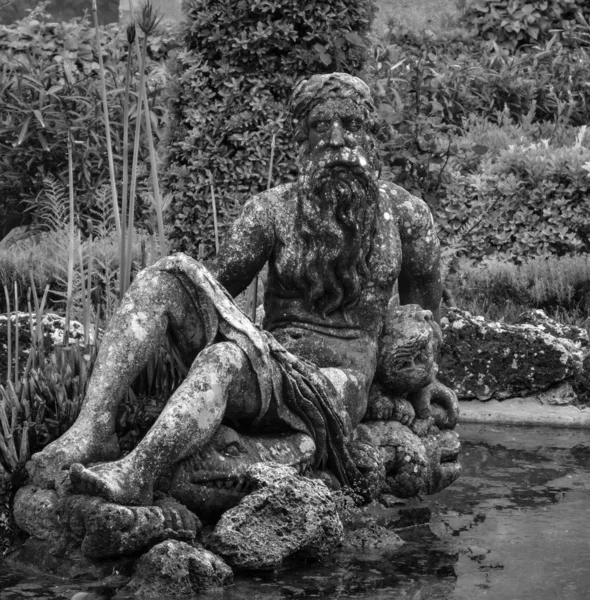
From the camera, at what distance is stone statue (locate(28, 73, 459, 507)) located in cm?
441

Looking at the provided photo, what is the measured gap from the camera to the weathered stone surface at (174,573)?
3998 millimetres

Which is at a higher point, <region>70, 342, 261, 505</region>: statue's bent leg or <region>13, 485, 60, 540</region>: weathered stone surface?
<region>70, 342, 261, 505</region>: statue's bent leg

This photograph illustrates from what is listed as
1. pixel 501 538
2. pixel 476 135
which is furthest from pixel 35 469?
pixel 476 135

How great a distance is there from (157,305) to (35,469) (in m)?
0.76

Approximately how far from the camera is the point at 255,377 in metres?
4.59

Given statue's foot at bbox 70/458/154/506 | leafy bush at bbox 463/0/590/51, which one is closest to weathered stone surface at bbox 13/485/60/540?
statue's foot at bbox 70/458/154/506

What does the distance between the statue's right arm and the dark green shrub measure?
2906 millimetres

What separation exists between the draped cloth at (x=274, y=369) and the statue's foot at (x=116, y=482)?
2.03 ft

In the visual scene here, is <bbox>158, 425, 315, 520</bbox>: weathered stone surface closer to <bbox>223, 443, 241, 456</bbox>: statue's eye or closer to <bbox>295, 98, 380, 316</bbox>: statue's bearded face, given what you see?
<bbox>223, 443, 241, 456</bbox>: statue's eye

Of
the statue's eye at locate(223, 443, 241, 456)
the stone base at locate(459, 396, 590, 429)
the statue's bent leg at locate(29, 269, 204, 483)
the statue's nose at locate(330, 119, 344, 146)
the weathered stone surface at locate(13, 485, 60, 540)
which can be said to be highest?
the statue's nose at locate(330, 119, 344, 146)

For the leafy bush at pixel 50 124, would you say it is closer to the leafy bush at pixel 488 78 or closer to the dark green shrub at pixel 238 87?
the leafy bush at pixel 488 78

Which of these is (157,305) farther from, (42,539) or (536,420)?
(536,420)

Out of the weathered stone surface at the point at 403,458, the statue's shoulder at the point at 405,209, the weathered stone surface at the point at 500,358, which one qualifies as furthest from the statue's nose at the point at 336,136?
the weathered stone surface at the point at 500,358

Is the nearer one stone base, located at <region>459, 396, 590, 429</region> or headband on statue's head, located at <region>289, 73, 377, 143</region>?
headband on statue's head, located at <region>289, 73, 377, 143</region>
